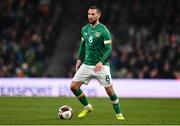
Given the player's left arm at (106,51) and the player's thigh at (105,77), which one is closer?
the player's left arm at (106,51)

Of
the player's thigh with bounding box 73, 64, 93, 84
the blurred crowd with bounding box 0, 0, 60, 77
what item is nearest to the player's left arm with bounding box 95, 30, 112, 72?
A: the player's thigh with bounding box 73, 64, 93, 84

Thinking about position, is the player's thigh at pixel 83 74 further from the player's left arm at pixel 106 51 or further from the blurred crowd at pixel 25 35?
the blurred crowd at pixel 25 35

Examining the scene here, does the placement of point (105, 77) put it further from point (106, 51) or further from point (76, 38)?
point (76, 38)

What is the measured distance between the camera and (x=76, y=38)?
30625mm

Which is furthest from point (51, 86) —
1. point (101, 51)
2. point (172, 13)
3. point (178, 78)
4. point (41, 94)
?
point (101, 51)

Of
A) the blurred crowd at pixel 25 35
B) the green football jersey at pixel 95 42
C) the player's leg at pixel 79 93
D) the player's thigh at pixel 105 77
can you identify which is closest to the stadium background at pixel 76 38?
the blurred crowd at pixel 25 35

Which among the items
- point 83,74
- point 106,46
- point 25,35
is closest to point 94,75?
point 83,74

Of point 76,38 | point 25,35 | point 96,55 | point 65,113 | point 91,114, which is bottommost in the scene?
point 76,38

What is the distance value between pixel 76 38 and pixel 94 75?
54.2 ft

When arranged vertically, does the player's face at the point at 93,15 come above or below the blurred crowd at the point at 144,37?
above

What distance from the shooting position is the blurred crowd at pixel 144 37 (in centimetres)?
2692

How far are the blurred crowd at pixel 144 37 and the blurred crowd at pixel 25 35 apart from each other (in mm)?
1825

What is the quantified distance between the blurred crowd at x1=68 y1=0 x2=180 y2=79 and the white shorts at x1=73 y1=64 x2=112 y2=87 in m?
12.2

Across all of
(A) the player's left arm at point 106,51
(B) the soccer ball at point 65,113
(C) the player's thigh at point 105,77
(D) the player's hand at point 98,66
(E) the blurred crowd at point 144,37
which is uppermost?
(A) the player's left arm at point 106,51
